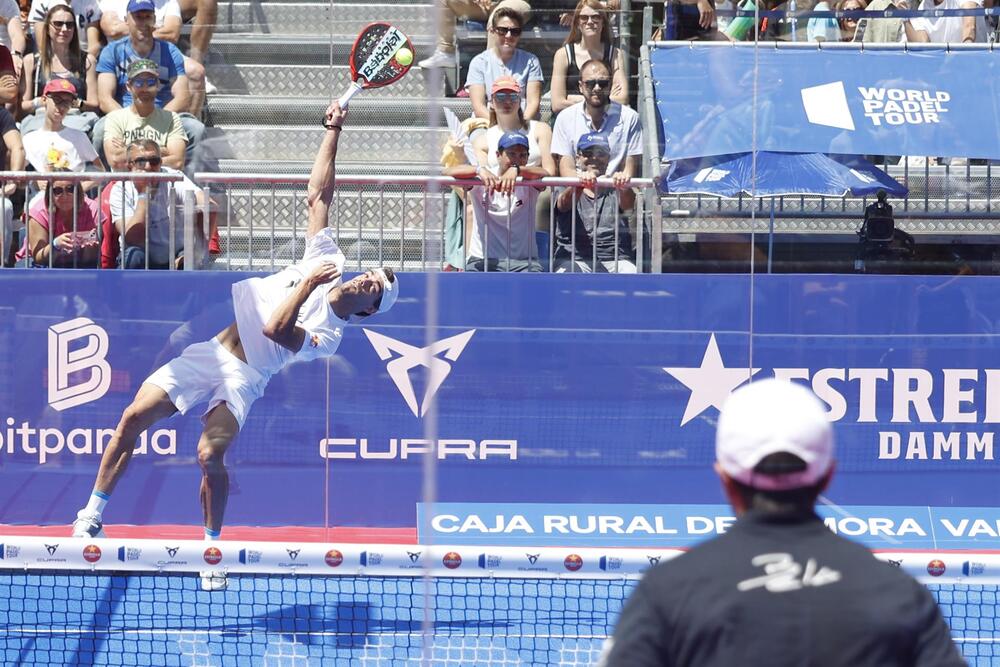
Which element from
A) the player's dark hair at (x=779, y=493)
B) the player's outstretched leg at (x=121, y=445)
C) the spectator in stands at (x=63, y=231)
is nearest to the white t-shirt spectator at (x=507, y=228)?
the player's outstretched leg at (x=121, y=445)

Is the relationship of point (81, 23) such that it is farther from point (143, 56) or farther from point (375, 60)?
point (375, 60)

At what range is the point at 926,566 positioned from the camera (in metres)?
5.29

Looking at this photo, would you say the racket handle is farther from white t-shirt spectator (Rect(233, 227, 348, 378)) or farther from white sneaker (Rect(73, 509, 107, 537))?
white sneaker (Rect(73, 509, 107, 537))

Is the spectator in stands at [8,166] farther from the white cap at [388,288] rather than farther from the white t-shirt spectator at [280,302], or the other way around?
the white cap at [388,288]

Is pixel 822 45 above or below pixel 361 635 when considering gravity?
above

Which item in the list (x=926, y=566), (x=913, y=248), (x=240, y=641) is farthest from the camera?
(x=913, y=248)

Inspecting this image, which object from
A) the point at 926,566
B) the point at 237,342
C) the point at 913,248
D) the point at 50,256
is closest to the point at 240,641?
the point at 237,342

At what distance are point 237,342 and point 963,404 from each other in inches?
150

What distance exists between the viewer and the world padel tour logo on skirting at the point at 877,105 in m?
7.46

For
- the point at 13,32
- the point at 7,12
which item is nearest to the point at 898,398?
the point at 13,32

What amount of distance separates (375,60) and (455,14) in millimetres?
480

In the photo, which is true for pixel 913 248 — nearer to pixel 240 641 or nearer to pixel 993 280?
pixel 993 280

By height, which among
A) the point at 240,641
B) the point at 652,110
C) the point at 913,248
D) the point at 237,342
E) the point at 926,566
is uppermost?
the point at 652,110

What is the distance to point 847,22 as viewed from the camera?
7.65m
